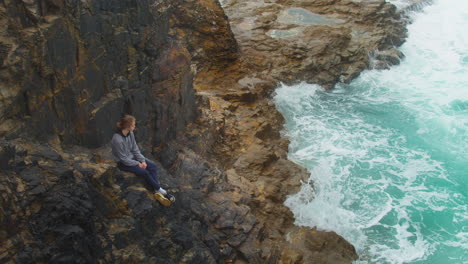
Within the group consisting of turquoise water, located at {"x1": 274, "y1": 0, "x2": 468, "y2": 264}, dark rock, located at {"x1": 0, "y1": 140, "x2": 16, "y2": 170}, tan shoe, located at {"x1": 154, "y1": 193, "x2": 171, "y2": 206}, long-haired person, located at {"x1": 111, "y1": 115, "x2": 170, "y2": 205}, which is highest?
dark rock, located at {"x1": 0, "y1": 140, "x2": 16, "y2": 170}

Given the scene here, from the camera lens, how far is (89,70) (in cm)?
779

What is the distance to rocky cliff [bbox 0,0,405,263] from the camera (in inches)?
239

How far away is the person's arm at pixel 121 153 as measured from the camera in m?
7.39

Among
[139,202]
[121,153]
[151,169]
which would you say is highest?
[121,153]

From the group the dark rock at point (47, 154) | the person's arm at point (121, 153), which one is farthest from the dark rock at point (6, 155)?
the person's arm at point (121, 153)

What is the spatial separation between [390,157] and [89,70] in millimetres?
11458

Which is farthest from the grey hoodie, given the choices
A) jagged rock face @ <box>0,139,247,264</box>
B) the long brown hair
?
jagged rock face @ <box>0,139,247,264</box>

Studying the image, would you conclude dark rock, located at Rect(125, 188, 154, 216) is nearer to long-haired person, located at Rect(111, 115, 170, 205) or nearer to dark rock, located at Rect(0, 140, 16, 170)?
long-haired person, located at Rect(111, 115, 170, 205)

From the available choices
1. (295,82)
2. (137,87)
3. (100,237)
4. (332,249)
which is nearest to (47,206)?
(100,237)

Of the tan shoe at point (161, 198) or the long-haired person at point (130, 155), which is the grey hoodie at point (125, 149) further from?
the tan shoe at point (161, 198)

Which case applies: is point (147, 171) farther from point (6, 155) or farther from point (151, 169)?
point (6, 155)

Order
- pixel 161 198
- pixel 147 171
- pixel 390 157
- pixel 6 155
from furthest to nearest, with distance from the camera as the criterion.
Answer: pixel 390 157 → pixel 161 198 → pixel 147 171 → pixel 6 155

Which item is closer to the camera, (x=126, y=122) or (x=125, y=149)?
(x=126, y=122)

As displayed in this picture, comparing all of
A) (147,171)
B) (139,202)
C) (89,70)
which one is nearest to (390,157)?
(147,171)
